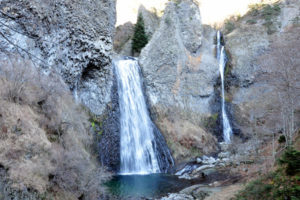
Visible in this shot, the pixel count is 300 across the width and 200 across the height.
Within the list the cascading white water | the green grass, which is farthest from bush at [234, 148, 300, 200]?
the green grass

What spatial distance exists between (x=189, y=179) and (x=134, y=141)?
20.2 feet

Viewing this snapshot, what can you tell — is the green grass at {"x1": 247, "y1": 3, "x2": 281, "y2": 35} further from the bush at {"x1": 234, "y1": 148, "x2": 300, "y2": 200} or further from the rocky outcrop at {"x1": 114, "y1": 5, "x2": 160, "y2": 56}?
the bush at {"x1": 234, "y1": 148, "x2": 300, "y2": 200}

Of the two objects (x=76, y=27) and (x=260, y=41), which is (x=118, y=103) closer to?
(x=76, y=27)

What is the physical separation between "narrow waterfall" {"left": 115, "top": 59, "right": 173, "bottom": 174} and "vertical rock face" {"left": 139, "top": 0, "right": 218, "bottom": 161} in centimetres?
143

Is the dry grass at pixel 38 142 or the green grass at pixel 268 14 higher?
the green grass at pixel 268 14

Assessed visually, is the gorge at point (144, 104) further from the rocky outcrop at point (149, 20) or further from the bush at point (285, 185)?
the rocky outcrop at point (149, 20)

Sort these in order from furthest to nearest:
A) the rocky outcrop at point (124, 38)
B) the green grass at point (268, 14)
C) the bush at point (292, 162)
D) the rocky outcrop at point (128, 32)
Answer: the rocky outcrop at point (128, 32), the rocky outcrop at point (124, 38), the green grass at point (268, 14), the bush at point (292, 162)

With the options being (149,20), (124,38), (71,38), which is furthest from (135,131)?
(149,20)

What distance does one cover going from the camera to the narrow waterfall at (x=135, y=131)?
18750 millimetres

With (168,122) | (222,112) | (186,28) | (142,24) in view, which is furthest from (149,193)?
(142,24)

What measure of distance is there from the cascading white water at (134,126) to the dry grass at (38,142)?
8.16 metres

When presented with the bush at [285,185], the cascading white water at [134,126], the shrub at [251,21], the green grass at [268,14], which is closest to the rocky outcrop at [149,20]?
the cascading white water at [134,126]

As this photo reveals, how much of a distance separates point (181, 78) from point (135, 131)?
980 centimetres

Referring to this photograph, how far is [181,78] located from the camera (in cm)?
2662
